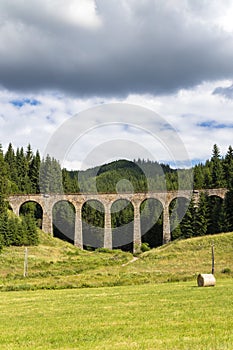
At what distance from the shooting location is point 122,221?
303ft

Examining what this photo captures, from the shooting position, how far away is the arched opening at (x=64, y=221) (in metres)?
80.1

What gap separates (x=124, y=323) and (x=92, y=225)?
7936cm

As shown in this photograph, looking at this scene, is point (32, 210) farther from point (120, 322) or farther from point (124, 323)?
point (124, 323)

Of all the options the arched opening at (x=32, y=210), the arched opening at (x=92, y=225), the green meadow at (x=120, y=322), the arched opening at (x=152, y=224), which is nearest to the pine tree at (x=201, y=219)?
the arched opening at (x=152, y=224)

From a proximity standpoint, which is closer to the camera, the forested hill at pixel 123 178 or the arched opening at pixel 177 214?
the arched opening at pixel 177 214

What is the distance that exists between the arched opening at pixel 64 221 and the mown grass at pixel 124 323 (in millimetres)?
63297

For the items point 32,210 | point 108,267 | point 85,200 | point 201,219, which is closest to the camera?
point 108,267

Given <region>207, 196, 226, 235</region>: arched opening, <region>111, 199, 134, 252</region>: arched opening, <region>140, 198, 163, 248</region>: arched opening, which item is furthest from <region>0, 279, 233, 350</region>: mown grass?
<region>111, 199, 134, 252</region>: arched opening

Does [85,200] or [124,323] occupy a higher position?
[85,200]

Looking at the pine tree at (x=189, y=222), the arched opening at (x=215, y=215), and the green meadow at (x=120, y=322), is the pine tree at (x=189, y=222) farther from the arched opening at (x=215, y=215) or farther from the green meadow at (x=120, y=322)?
the green meadow at (x=120, y=322)

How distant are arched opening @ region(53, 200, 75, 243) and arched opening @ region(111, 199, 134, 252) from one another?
9.56 meters

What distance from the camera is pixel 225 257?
42.5 metres

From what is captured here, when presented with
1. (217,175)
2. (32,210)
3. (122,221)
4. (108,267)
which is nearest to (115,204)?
(122,221)

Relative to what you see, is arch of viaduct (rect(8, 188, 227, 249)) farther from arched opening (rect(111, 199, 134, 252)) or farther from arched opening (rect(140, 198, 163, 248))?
arched opening (rect(111, 199, 134, 252))
